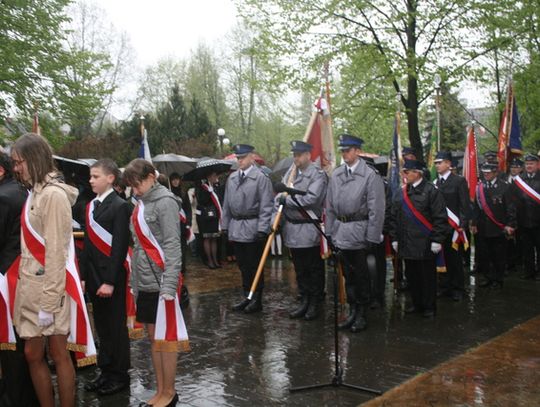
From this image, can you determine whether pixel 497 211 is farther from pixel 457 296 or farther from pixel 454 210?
pixel 457 296

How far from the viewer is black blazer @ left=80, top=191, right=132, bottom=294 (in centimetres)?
496

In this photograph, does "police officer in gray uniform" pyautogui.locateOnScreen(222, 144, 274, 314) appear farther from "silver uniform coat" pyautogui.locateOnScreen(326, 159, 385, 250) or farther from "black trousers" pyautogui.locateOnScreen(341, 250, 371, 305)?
"black trousers" pyautogui.locateOnScreen(341, 250, 371, 305)

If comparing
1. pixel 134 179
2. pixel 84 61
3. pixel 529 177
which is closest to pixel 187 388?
pixel 134 179

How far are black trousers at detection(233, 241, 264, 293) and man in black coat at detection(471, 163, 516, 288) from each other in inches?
152

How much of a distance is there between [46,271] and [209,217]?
28.0ft

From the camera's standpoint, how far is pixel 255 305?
26.9 feet

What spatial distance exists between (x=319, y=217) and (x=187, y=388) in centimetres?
327

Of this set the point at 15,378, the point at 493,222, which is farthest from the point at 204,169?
the point at 15,378

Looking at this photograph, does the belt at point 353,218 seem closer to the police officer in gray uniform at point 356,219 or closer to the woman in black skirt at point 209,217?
the police officer in gray uniform at point 356,219

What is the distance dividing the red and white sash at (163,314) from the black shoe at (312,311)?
321 cm

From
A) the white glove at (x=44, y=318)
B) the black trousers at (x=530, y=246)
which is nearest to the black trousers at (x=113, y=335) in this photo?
the white glove at (x=44, y=318)

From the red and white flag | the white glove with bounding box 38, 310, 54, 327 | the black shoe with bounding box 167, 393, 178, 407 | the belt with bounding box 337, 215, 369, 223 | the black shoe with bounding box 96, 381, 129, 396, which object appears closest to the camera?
the white glove with bounding box 38, 310, 54, 327

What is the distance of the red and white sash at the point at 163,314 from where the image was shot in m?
4.56

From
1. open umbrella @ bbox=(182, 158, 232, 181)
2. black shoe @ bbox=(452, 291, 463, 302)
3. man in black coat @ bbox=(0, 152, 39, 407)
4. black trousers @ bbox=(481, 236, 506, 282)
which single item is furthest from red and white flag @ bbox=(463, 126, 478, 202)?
man in black coat @ bbox=(0, 152, 39, 407)
